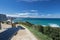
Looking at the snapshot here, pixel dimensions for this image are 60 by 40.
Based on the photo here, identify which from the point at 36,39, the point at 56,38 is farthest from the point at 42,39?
the point at 56,38

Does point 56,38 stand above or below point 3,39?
below

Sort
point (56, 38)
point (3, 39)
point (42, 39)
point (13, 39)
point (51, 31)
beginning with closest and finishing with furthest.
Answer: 1. point (3, 39)
2. point (13, 39)
3. point (42, 39)
4. point (56, 38)
5. point (51, 31)

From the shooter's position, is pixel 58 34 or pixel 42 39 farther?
pixel 58 34

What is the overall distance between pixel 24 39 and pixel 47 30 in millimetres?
9775

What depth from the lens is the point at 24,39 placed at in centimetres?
1174

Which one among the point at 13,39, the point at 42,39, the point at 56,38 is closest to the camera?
the point at 13,39

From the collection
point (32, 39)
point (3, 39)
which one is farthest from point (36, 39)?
point (3, 39)

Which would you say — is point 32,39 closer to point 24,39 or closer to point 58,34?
point 24,39

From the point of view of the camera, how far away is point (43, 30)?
71.0 feet

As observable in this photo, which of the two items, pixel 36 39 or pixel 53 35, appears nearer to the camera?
pixel 36 39

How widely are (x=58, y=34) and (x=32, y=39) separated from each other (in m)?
8.77

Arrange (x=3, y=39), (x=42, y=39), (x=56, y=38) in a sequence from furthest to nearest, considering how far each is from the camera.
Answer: (x=56, y=38), (x=42, y=39), (x=3, y=39)

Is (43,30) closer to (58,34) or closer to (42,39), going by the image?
(58,34)

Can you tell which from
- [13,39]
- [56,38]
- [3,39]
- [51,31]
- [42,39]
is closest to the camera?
[3,39]
